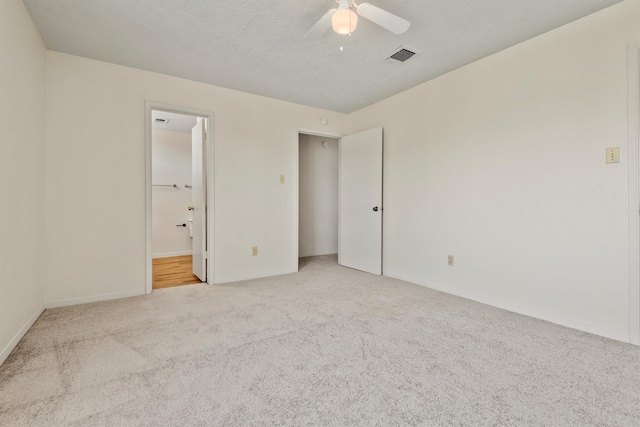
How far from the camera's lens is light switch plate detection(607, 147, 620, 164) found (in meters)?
2.12

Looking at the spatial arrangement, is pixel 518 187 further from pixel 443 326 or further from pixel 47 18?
pixel 47 18

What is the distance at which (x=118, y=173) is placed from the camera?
302cm

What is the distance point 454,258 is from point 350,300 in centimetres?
123

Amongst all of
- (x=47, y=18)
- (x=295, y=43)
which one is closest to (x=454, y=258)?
(x=295, y=43)

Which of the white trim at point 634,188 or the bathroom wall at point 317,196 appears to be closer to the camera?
the white trim at point 634,188

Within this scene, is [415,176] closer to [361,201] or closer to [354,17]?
[361,201]

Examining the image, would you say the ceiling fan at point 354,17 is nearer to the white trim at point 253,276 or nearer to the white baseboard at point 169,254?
the white trim at point 253,276

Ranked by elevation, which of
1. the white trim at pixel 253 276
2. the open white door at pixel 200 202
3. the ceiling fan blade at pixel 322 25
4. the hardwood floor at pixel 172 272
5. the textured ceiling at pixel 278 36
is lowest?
the hardwood floor at pixel 172 272

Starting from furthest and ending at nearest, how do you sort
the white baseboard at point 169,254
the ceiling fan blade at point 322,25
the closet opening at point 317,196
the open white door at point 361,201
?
the white baseboard at point 169,254, the closet opening at point 317,196, the open white door at point 361,201, the ceiling fan blade at point 322,25

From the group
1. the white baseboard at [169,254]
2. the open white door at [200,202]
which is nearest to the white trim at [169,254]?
the white baseboard at [169,254]

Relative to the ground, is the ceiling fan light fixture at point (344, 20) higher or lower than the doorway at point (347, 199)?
higher

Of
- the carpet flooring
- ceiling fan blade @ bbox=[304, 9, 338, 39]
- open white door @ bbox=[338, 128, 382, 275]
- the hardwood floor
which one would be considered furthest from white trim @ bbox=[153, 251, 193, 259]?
ceiling fan blade @ bbox=[304, 9, 338, 39]

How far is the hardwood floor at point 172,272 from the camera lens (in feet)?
12.1

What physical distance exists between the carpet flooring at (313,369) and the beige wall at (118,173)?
46 cm
